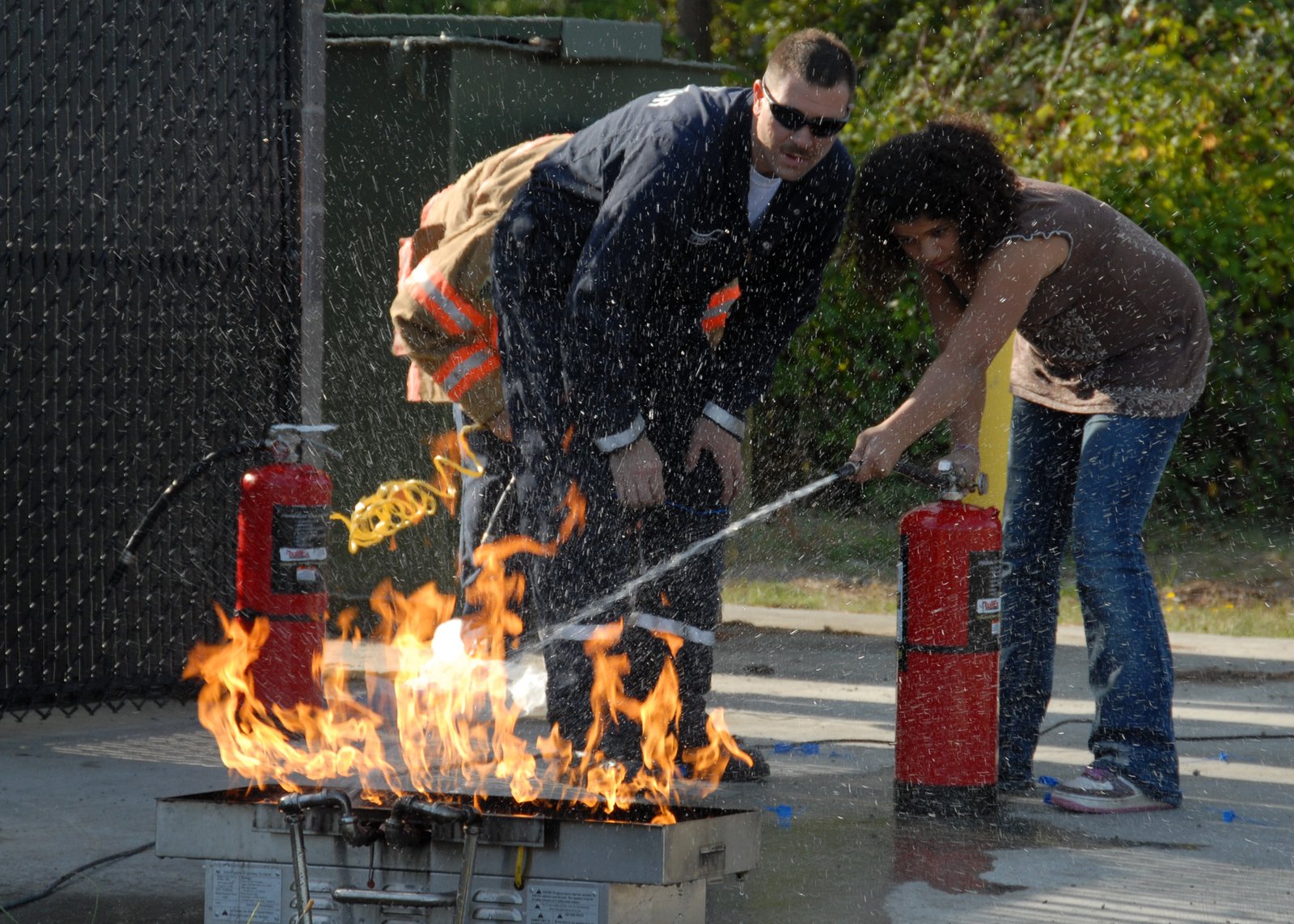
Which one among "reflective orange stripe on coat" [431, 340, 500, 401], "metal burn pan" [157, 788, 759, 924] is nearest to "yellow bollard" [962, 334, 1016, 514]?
"reflective orange stripe on coat" [431, 340, 500, 401]

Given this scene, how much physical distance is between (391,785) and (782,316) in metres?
1.83

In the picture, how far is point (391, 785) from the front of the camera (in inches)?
146

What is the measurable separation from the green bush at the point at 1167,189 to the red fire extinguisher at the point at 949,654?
5855 millimetres

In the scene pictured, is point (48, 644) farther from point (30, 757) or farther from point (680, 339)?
point (680, 339)

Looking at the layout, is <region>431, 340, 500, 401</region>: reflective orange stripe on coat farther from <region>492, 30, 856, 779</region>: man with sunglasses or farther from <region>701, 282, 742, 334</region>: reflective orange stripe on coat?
<region>701, 282, 742, 334</region>: reflective orange stripe on coat

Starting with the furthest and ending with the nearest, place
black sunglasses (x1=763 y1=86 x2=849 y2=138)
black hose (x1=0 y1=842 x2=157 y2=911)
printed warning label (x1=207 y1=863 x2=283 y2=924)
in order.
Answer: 1. black sunglasses (x1=763 y1=86 x2=849 y2=138)
2. black hose (x1=0 y1=842 x2=157 y2=911)
3. printed warning label (x1=207 y1=863 x2=283 y2=924)

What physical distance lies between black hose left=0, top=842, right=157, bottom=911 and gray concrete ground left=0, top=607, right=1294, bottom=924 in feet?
0.04

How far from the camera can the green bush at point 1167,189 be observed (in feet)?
35.8

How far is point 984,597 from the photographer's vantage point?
4.18m

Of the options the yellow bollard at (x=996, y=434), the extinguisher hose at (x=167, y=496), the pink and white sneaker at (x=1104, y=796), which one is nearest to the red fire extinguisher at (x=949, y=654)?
the pink and white sneaker at (x=1104, y=796)

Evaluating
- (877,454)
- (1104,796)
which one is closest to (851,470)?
(877,454)

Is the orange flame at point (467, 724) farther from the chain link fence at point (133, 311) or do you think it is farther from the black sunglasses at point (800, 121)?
the black sunglasses at point (800, 121)

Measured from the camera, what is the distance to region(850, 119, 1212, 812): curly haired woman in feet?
13.5

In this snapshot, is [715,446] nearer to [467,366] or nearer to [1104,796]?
[467,366]
